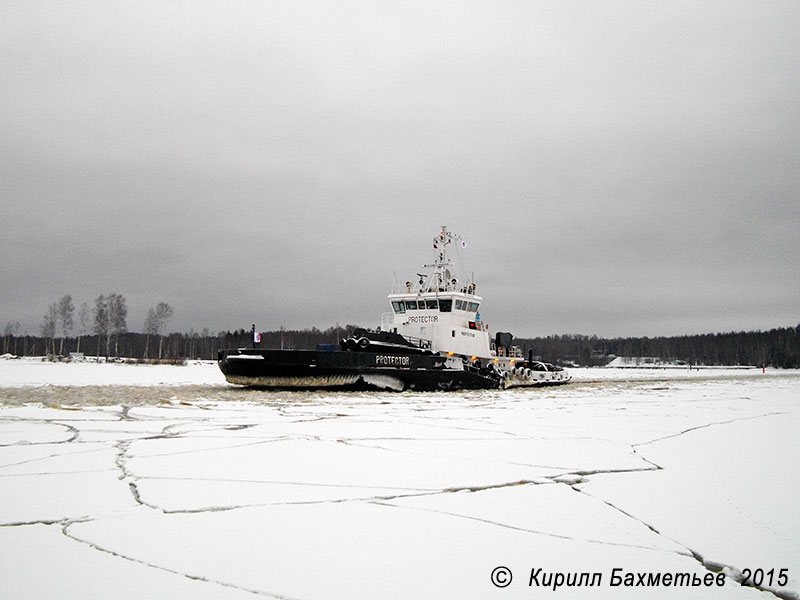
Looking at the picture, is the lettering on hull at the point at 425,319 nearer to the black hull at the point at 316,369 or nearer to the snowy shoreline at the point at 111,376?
the black hull at the point at 316,369

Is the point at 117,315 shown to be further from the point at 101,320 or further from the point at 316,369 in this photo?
the point at 316,369

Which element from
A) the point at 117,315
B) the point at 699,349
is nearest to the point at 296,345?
the point at 117,315

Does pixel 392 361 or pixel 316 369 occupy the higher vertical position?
pixel 392 361

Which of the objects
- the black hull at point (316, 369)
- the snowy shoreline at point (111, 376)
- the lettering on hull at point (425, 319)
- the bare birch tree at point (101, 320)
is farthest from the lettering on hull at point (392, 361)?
the bare birch tree at point (101, 320)

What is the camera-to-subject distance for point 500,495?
3.56m

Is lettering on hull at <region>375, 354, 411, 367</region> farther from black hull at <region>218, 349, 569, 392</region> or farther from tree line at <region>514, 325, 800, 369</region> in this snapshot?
tree line at <region>514, 325, 800, 369</region>

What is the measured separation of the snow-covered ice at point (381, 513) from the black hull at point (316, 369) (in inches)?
331

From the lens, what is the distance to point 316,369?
1493 cm

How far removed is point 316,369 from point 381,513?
473 inches

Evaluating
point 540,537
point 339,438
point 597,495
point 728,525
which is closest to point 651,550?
point 540,537

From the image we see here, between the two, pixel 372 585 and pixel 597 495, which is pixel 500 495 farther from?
pixel 372 585

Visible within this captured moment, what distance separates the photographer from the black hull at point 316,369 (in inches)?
582

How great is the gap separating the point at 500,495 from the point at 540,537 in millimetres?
801

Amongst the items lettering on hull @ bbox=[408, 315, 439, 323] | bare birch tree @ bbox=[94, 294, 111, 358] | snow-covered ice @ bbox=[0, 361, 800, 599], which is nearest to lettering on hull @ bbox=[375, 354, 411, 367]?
lettering on hull @ bbox=[408, 315, 439, 323]
